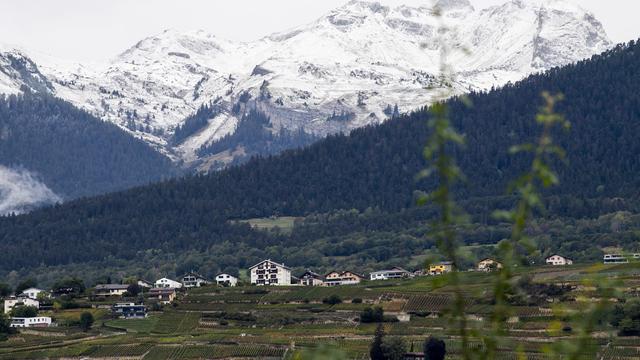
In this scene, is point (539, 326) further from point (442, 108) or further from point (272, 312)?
point (442, 108)

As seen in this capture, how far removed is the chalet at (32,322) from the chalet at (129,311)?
9.21 m

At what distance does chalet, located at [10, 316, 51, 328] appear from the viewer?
578 ft

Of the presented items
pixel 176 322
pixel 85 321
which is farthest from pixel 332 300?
pixel 85 321

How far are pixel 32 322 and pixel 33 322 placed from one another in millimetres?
155

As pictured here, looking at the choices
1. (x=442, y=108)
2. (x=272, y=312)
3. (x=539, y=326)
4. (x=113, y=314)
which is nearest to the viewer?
(x=442, y=108)

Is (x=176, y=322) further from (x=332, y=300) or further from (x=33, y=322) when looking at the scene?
(x=332, y=300)

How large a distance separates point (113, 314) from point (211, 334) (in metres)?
29.6

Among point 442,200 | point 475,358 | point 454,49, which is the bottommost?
point 475,358

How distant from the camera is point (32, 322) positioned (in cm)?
17725

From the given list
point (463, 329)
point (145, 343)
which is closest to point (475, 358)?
point (463, 329)

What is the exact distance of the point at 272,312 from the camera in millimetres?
171375

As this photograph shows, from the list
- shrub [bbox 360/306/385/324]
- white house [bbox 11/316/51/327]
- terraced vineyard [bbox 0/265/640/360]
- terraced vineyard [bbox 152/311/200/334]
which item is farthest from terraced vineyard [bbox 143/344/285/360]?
white house [bbox 11/316/51/327]

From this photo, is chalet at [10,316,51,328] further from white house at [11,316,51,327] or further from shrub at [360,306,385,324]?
shrub at [360,306,385,324]

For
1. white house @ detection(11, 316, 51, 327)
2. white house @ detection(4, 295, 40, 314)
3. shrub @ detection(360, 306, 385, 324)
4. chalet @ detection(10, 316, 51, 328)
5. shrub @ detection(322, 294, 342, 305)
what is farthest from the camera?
white house @ detection(4, 295, 40, 314)
